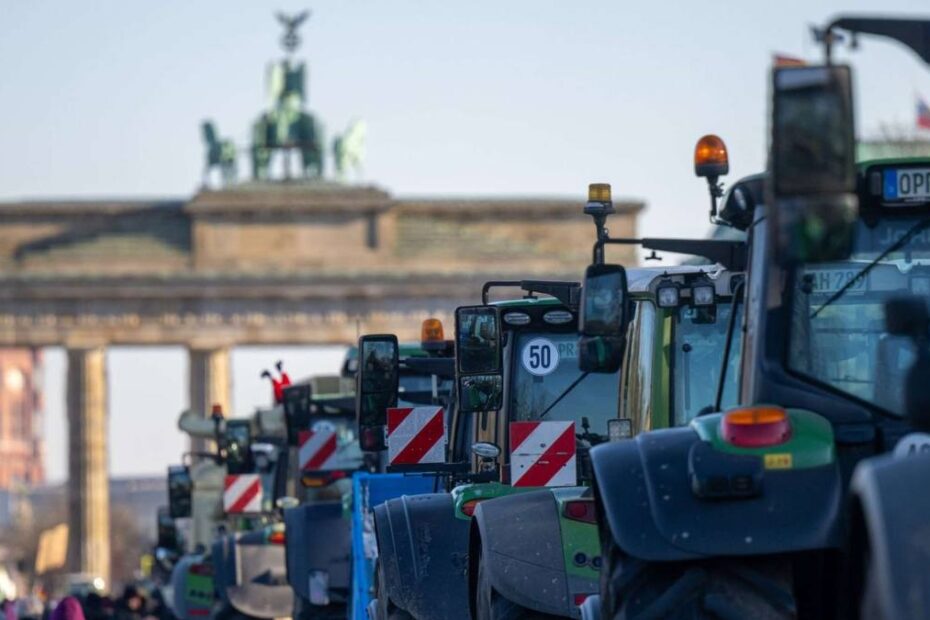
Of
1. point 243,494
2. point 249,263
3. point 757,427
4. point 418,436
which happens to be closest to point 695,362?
point 418,436

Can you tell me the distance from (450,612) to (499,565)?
2022 millimetres

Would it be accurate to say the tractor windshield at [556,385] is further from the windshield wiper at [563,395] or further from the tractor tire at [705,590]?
the tractor tire at [705,590]

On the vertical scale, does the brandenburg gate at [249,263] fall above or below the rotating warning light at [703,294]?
below

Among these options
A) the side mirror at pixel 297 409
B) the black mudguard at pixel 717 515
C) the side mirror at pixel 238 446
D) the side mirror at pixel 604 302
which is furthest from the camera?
the side mirror at pixel 238 446

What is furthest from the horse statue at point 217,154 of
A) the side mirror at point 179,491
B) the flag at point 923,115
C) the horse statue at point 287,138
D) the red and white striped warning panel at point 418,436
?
the red and white striped warning panel at point 418,436

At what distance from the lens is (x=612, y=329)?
31.7 feet

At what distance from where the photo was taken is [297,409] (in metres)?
22.3

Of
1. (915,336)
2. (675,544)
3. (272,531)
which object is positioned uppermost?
(915,336)

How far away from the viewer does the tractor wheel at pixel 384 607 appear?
13.0 m

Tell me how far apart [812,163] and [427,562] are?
591 centimetres

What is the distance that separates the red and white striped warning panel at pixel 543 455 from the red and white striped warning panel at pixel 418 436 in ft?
6.83

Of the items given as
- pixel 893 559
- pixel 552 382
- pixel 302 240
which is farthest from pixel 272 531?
pixel 302 240

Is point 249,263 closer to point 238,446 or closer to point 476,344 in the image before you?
point 238,446

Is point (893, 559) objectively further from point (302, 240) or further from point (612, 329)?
point (302, 240)
